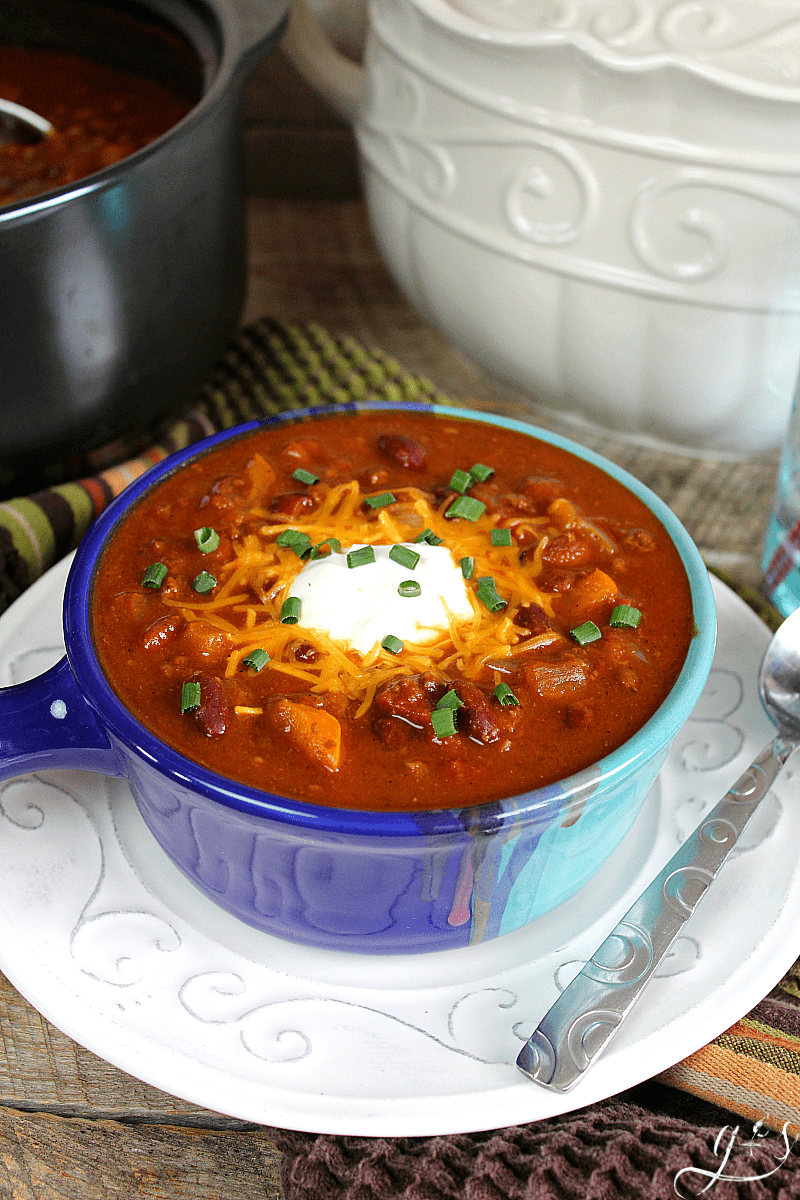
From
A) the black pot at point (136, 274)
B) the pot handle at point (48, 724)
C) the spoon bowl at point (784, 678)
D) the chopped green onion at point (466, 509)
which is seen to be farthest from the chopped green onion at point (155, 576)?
the spoon bowl at point (784, 678)

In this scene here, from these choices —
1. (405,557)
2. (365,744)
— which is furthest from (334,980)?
(405,557)

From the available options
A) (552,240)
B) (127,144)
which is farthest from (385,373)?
(127,144)

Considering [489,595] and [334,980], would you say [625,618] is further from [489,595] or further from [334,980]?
[334,980]

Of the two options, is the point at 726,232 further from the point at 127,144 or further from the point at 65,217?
the point at 127,144

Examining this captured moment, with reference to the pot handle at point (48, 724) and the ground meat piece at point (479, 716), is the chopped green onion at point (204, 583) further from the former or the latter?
the ground meat piece at point (479, 716)

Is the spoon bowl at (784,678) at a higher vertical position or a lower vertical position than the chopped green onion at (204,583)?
lower

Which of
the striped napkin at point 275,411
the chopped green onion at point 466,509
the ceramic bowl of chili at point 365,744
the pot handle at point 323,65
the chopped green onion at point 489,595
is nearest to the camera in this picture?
the ceramic bowl of chili at point 365,744

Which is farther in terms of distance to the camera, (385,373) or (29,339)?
(385,373)

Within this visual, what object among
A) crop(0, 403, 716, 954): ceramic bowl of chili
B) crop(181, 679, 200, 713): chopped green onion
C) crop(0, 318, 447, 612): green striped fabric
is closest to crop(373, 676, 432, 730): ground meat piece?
crop(0, 403, 716, 954): ceramic bowl of chili

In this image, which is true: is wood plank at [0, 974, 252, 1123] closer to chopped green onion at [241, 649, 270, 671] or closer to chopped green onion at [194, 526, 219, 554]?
chopped green onion at [241, 649, 270, 671]
